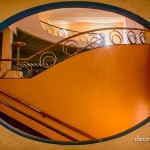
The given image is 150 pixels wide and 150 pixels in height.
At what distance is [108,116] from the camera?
4062 mm

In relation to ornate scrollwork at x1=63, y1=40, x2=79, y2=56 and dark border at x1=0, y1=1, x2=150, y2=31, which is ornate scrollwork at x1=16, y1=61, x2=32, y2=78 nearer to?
ornate scrollwork at x1=63, y1=40, x2=79, y2=56

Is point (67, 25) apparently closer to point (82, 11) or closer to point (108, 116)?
point (82, 11)

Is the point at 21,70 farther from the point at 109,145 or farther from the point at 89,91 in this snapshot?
the point at 109,145

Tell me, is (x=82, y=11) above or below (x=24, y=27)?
above

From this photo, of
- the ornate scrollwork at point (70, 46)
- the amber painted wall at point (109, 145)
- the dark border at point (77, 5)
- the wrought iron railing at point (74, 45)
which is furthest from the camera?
the ornate scrollwork at point (70, 46)

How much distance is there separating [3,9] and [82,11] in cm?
639

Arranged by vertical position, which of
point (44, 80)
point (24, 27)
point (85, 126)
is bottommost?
point (85, 126)

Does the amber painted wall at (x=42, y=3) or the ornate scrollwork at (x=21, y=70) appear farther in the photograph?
the ornate scrollwork at (x=21, y=70)

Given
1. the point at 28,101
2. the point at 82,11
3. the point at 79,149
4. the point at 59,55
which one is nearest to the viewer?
the point at 79,149

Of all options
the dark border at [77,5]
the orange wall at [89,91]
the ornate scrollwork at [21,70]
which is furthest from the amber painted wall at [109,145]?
the ornate scrollwork at [21,70]

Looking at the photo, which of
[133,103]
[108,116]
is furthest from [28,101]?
[133,103]

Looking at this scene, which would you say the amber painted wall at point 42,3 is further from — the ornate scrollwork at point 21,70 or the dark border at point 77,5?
the ornate scrollwork at point 21,70

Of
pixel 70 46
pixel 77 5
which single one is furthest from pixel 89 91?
pixel 70 46

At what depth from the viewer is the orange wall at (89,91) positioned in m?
4.02
